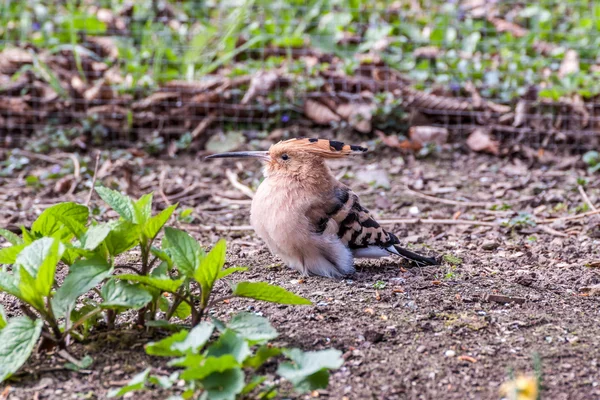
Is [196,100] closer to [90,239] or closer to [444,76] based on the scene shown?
[444,76]

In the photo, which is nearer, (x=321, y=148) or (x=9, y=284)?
(x=9, y=284)

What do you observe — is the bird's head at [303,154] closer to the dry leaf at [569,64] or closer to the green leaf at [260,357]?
the green leaf at [260,357]

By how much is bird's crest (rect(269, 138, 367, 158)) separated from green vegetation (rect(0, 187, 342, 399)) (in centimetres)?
137

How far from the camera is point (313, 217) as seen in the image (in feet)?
13.5

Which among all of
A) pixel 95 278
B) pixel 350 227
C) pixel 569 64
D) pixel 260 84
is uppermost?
pixel 569 64

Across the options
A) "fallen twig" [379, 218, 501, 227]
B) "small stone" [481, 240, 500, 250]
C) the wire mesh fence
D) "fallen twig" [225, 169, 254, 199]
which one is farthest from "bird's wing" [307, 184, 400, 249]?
the wire mesh fence

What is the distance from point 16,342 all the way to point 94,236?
430 millimetres

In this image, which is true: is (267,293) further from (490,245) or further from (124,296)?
(490,245)

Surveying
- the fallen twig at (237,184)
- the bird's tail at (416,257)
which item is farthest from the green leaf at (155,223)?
the fallen twig at (237,184)

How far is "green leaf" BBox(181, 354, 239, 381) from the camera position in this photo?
2379 mm

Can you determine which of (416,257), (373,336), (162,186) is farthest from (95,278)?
(162,186)

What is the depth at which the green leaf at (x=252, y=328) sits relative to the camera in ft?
8.66

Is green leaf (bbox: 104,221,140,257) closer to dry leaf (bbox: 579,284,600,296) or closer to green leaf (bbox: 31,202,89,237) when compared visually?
green leaf (bbox: 31,202,89,237)

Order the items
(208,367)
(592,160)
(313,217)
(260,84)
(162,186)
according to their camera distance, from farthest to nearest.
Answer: (260,84) < (592,160) < (162,186) < (313,217) < (208,367)
